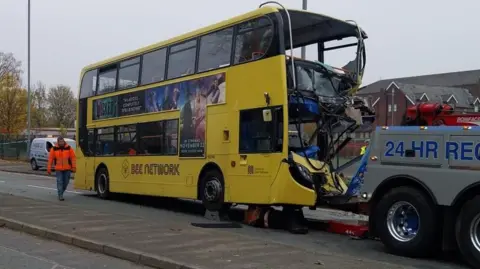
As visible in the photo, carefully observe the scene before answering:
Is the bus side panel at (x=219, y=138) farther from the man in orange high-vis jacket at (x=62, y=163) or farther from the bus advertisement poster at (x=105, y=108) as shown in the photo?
the man in orange high-vis jacket at (x=62, y=163)

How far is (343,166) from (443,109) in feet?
9.98

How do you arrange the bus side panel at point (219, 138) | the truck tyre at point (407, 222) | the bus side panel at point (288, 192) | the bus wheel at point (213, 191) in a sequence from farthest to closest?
the bus wheel at point (213, 191) → the bus side panel at point (219, 138) → the bus side panel at point (288, 192) → the truck tyre at point (407, 222)

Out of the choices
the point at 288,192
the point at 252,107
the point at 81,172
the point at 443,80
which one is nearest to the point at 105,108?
the point at 81,172

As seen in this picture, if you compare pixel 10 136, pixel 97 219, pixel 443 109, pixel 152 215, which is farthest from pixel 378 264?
pixel 10 136

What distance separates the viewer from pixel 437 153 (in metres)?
7.67

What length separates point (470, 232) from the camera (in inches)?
282

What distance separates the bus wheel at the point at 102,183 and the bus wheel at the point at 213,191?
5.04 metres

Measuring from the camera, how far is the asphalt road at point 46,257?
23.9 feet

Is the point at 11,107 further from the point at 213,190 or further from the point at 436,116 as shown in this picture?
the point at 436,116

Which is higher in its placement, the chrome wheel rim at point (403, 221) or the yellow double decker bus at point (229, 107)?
the yellow double decker bus at point (229, 107)

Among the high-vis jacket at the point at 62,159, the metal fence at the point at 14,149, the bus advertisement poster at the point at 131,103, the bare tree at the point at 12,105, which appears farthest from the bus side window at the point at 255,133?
the bare tree at the point at 12,105

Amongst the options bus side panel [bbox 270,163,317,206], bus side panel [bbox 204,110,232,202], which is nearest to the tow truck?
bus side panel [bbox 270,163,317,206]

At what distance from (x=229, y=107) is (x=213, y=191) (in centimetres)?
182

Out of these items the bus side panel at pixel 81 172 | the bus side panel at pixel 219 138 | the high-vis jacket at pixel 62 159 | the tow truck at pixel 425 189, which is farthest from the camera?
the bus side panel at pixel 81 172
